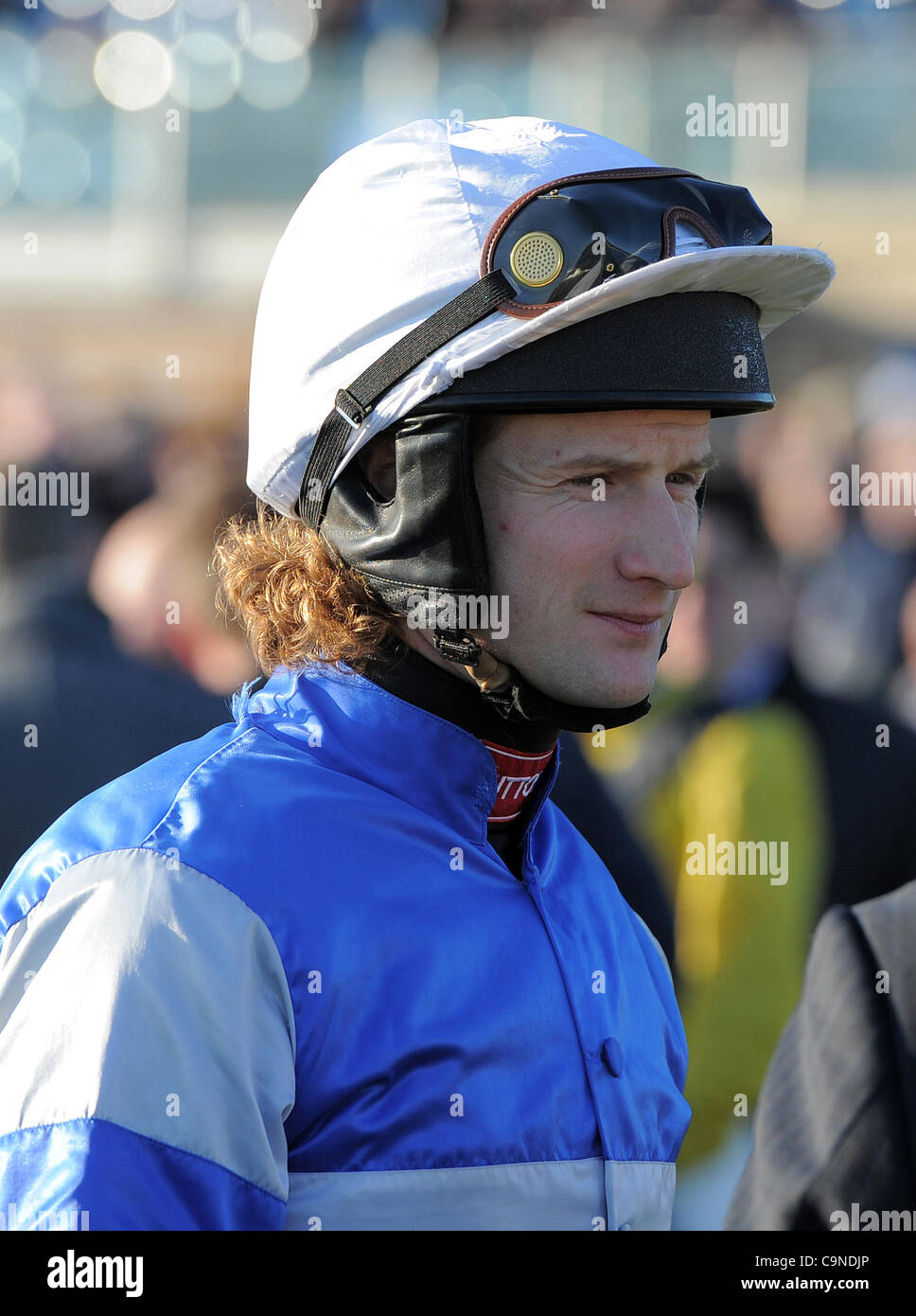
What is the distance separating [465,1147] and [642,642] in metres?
0.60

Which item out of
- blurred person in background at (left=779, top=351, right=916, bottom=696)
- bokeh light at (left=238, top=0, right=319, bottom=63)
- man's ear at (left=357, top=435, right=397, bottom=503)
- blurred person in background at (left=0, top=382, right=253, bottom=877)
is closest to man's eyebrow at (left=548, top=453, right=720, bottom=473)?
man's ear at (left=357, top=435, right=397, bottom=503)

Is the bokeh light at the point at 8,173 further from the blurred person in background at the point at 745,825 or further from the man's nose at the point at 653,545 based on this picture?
the man's nose at the point at 653,545

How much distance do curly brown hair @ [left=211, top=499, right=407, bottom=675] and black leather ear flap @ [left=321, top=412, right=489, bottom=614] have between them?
0.21 ft

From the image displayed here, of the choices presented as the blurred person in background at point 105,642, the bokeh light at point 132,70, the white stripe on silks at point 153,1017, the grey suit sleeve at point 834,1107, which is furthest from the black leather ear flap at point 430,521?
the bokeh light at point 132,70

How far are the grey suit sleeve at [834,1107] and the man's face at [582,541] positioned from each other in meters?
A: 0.88

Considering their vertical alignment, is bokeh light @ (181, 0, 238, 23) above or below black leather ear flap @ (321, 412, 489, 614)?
above

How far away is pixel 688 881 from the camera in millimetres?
3391

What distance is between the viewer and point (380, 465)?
1.71 m

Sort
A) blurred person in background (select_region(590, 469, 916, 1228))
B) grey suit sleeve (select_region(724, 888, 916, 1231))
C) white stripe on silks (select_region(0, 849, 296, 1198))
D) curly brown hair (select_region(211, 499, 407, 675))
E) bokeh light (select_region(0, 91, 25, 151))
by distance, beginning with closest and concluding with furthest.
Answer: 1. white stripe on silks (select_region(0, 849, 296, 1198))
2. curly brown hair (select_region(211, 499, 407, 675))
3. grey suit sleeve (select_region(724, 888, 916, 1231))
4. blurred person in background (select_region(590, 469, 916, 1228))
5. bokeh light (select_region(0, 91, 25, 151))

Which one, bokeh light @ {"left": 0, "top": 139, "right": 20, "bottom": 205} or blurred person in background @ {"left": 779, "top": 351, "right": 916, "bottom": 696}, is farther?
bokeh light @ {"left": 0, "top": 139, "right": 20, "bottom": 205}

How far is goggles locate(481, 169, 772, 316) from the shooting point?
1592 millimetres

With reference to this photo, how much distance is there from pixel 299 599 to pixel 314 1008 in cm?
64

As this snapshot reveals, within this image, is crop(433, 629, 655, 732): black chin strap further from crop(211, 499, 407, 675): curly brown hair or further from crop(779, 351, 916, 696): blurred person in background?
crop(779, 351, 916, 696): blurred person in background
